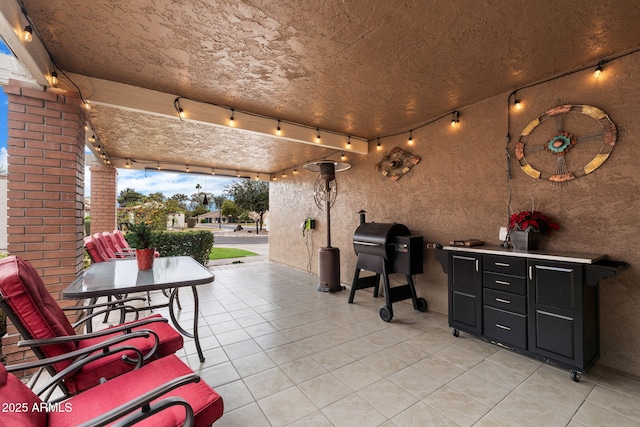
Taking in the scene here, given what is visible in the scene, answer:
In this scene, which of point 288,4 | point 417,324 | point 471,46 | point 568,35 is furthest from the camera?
point 417,324

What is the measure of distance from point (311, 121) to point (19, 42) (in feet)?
9.82

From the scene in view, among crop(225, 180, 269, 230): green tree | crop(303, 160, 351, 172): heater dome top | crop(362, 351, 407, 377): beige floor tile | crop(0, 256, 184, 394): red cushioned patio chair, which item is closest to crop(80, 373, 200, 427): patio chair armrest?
crop(0, 256, 184, 394): red cushioned patio chair

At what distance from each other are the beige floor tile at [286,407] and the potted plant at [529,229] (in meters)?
2.45

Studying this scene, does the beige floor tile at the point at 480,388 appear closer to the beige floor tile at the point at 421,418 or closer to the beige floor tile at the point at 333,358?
the beige floor tile at the point at 421,418

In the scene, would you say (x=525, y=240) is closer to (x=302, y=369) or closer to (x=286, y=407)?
(x=302, y=369)

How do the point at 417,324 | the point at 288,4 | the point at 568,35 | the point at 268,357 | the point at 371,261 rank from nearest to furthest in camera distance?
1. the point at 288,4
2. the point at 568,35
3. the point at 268,357
4. the point at 417,324
5. the point at 371,261

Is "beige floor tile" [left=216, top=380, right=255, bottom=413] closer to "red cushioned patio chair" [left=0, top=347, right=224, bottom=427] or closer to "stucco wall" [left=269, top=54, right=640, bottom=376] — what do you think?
"red cushioned patio chair" [left=0, top=347, right=224, bottom=427]

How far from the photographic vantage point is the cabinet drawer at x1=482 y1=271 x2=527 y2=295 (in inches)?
103

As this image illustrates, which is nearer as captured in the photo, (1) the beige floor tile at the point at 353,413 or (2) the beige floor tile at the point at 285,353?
(1) the beige floor tile at the point at 353,413

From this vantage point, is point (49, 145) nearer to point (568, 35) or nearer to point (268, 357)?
point (268, 357)

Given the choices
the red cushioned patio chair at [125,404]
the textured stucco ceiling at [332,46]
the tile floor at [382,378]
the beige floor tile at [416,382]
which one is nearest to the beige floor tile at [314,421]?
the tile floor at [382,378]

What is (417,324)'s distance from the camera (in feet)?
11.4

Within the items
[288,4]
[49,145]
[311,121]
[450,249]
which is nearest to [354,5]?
[288,4]

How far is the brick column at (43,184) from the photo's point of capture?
Result: 245 cm
